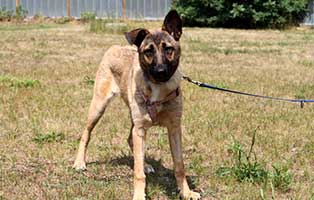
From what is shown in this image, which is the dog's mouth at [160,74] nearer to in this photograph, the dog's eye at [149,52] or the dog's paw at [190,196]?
the dog's eye at [149,52]

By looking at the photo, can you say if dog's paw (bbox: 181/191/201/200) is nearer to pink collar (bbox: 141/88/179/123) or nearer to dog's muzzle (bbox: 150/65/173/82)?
pink collar (bbox: 141/88/179/123)

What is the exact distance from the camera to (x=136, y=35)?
4.02 metres

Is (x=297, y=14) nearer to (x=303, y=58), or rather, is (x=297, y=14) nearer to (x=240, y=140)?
(x=303, y=58)

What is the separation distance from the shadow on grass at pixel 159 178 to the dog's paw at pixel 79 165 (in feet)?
0.57

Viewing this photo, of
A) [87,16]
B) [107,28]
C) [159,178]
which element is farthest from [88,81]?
[87,16]

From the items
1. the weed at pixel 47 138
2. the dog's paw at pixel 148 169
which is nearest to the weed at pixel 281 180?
the dog's paw at pixel 148 169

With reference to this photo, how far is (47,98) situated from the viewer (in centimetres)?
795

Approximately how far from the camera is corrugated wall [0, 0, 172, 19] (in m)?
23.5

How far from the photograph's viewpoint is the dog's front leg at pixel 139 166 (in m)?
4.09

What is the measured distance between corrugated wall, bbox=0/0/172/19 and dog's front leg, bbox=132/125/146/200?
64.4 feet

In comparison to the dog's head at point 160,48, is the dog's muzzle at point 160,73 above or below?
below

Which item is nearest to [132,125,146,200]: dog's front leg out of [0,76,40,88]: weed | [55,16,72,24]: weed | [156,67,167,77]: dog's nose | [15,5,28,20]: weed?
[156,67,167,77]: dog's nose

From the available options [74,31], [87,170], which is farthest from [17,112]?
[74,31]

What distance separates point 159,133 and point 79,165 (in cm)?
136
